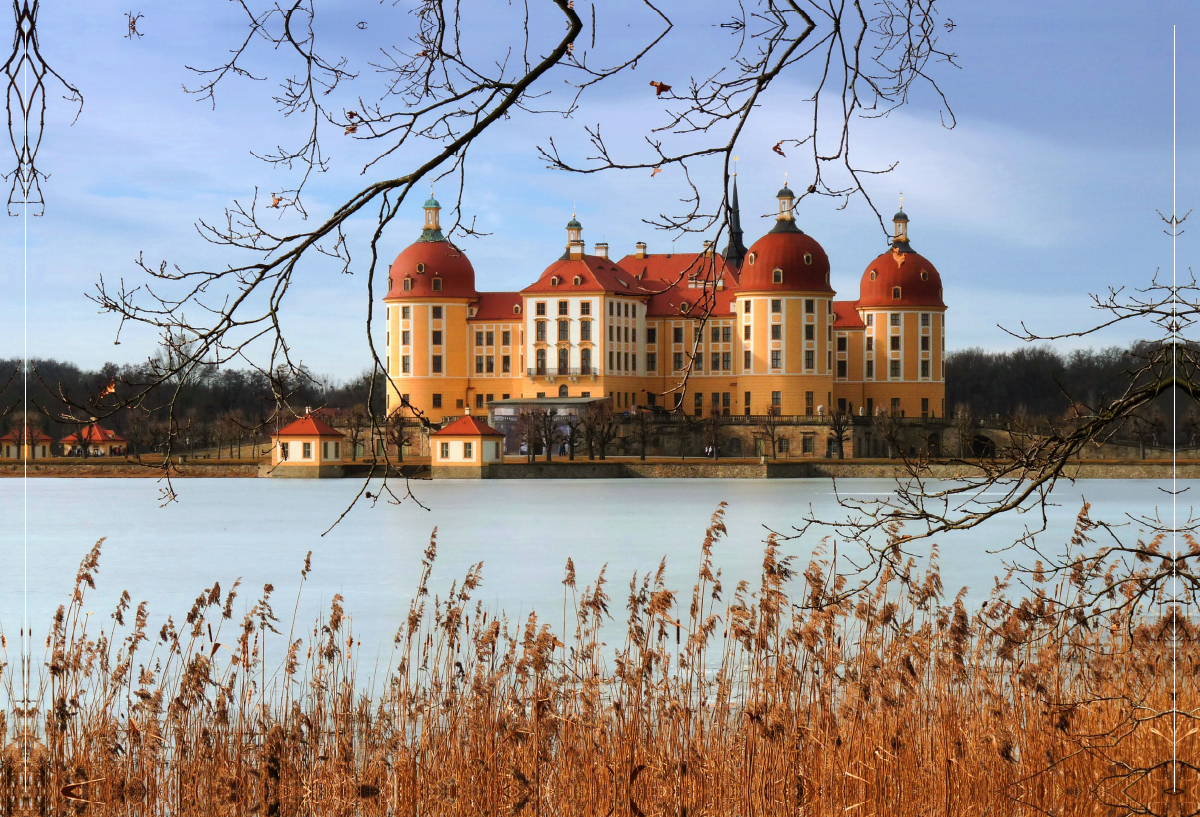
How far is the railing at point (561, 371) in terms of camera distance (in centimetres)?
5944

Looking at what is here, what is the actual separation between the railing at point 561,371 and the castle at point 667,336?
0.06m

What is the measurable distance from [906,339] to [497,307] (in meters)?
20.5

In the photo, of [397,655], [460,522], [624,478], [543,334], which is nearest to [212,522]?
[460,522]

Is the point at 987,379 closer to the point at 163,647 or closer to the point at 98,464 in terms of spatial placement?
the point at 98,464

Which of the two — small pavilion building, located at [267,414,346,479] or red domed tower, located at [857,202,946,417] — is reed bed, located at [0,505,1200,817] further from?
red domed tower, located at [857,202,946,417]

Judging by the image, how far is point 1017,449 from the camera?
3.69 m

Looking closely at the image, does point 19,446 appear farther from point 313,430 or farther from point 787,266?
point 787,266

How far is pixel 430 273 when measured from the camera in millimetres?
63531

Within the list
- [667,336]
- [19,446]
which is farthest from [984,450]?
[667,336]

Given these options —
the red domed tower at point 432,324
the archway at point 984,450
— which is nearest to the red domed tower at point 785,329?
the red domed tower at point 432,324

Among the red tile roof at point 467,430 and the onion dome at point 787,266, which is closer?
the red tile roof at point 467,430

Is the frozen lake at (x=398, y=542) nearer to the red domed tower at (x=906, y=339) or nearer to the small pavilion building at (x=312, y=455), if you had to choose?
the small pavilion building at (x=312, y=455)

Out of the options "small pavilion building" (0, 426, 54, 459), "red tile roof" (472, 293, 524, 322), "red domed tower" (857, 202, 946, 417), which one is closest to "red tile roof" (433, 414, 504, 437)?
"red tile roof" (472, 293, 524, 322)

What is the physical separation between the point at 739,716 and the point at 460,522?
73.1 feet
